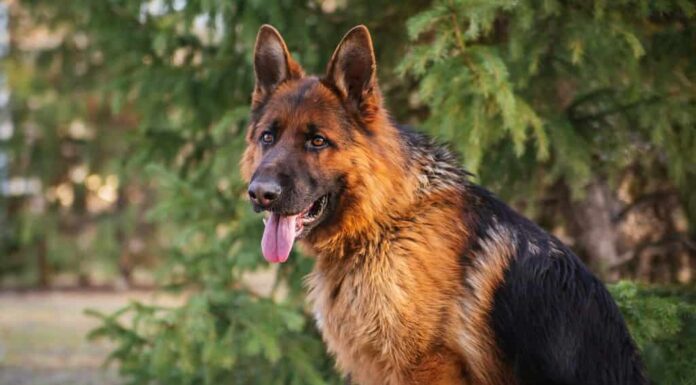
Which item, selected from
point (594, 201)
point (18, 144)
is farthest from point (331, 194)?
point (18, 144)

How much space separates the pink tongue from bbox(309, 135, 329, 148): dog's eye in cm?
38

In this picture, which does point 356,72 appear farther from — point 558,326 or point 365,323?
point 558,326

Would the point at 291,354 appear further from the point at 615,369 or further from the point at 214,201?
the point at 615,369

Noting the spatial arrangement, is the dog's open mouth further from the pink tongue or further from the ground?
the ground

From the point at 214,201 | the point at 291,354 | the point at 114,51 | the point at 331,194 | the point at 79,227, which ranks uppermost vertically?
the point at 114,51

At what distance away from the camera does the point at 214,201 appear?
632cm

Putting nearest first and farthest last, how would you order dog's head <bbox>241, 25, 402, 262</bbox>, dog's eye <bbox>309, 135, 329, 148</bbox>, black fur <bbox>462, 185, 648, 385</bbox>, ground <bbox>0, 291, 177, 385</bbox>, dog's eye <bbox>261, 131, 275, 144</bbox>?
black fur <bbox>462, 185, 648, 385</bbox>
dog's head <bbox>241, 25, 402, 262</bbox>
dog's eye <bbox>309, 135, 329, 148</bbox>
dog's eye <bbox>261, 131, 275, 144</bbox>
ground <bbox>0, 291, 177, 385</bbox>

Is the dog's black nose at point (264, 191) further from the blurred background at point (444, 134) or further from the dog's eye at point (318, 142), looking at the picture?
the blurred background at point (444, 134)

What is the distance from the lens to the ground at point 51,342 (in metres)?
9.68

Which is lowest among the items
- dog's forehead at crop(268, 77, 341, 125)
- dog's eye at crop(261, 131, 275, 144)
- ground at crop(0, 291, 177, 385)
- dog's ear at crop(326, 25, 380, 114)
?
ground at crop(0, 291, 177, 385)

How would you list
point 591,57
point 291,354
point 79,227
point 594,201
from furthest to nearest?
1. point 79,227
2. point 594,201
3. point 291,354
4. point 591,57

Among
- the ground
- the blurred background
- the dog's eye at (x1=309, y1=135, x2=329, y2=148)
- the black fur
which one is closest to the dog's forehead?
the dog's eye at (x1=309, y1=135, x2=329, y2=148)

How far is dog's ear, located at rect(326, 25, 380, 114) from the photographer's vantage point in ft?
12.5

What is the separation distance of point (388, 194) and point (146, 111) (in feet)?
12.9
